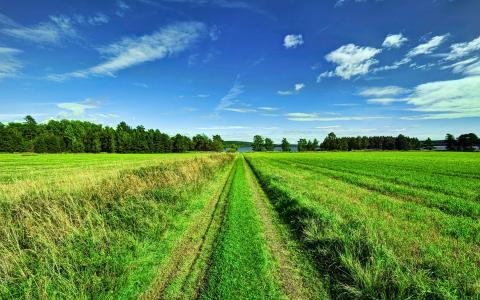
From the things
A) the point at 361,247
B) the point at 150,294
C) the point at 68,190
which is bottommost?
the point at 150,294

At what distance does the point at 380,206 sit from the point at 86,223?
1358 cm

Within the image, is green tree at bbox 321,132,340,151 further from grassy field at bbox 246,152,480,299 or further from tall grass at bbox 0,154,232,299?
tall grass at bbox 0,154,232,299

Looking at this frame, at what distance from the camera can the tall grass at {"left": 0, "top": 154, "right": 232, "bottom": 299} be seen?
538cm

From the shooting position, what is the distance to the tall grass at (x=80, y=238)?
17.6 ft

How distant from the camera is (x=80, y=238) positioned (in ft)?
24.5

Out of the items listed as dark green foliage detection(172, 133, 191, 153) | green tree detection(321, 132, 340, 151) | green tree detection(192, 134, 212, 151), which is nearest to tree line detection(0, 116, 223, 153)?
dark green foliage detection(172, 133, 191, 153)

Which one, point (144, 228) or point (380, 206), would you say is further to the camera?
point (380, 206)

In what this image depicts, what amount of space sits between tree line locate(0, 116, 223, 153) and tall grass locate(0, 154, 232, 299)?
105 meters

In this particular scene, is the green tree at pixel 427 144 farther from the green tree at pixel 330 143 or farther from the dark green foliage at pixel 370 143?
the green tree at pixel 330 143

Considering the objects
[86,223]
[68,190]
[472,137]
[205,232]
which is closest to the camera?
[86,223]

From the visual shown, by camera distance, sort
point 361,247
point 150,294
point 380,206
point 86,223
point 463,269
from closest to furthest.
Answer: point 150,294, point 463,269, point 361,247, point 86,223, point 380,206

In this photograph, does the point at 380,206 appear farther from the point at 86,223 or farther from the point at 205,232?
the point at 86,223

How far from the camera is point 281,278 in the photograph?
19.5 ft

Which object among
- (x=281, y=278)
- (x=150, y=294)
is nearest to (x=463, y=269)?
(x=281, y=278)
